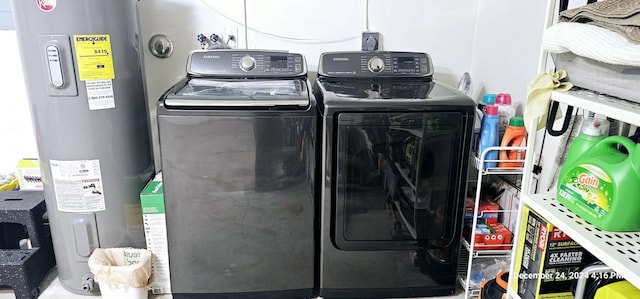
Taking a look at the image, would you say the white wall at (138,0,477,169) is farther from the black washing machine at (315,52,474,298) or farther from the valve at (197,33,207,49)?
the black washing machine at (315,52,474,298)

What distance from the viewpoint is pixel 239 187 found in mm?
1672

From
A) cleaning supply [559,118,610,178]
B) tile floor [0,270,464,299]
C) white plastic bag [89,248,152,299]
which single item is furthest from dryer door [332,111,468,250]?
white plastic bag [89,248,152,299]

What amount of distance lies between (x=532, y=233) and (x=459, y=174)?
0.49 metres

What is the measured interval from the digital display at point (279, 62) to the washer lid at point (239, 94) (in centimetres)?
11

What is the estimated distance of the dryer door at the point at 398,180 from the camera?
165cm

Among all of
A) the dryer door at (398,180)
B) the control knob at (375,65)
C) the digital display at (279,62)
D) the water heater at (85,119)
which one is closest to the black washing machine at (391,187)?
the dryer door at (398,180)

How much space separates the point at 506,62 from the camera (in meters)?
2.02

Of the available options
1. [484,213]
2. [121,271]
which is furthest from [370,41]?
[121,271]

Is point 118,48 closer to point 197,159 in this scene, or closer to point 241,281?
point 197,159

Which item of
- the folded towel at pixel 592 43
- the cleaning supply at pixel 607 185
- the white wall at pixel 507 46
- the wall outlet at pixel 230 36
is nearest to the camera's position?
the folded towel at pixel 592 43

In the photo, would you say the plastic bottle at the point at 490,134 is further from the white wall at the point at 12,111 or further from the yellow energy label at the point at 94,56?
the white wall at the point at 12,111

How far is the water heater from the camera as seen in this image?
1.61 m

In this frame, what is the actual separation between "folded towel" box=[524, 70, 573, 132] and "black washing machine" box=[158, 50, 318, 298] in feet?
2.51

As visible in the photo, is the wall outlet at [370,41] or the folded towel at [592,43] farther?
the wall outlet at [370,41]
